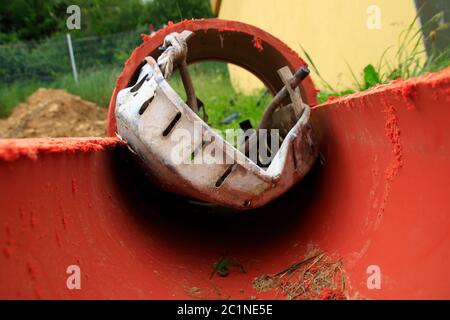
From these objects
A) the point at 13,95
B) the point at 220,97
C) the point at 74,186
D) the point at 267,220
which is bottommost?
the point at 267,220

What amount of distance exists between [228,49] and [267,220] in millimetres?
1048

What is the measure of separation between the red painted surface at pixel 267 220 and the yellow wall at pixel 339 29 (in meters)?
1.21

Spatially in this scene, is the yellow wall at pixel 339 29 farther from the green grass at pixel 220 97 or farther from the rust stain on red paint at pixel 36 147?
the rust stain on red paint at pixel 36 147

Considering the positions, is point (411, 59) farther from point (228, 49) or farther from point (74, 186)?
point (74, 186)

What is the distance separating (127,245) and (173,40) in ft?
2.88

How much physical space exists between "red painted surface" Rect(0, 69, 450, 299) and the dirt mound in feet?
16.3

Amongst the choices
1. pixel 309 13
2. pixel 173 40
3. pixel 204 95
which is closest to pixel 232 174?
pixel 173 40

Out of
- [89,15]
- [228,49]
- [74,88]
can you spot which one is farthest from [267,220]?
[89,15]

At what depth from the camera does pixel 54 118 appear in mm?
7066

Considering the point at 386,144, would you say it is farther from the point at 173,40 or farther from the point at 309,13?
the point at 309,13

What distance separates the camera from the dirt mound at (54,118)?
671cm

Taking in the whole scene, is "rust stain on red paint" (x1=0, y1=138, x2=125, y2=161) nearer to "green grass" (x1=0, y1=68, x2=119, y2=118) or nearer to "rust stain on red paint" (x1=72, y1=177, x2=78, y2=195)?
"rust stain on red paint" (x1=72, y1=177, x2=78, y2=195)

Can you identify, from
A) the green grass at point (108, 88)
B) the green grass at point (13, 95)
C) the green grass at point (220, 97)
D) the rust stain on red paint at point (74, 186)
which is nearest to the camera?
the rust stain on red paint at point (74, 186)

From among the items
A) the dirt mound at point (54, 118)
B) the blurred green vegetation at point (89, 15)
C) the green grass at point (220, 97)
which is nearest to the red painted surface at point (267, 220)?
the green grass at point (220, 97)
